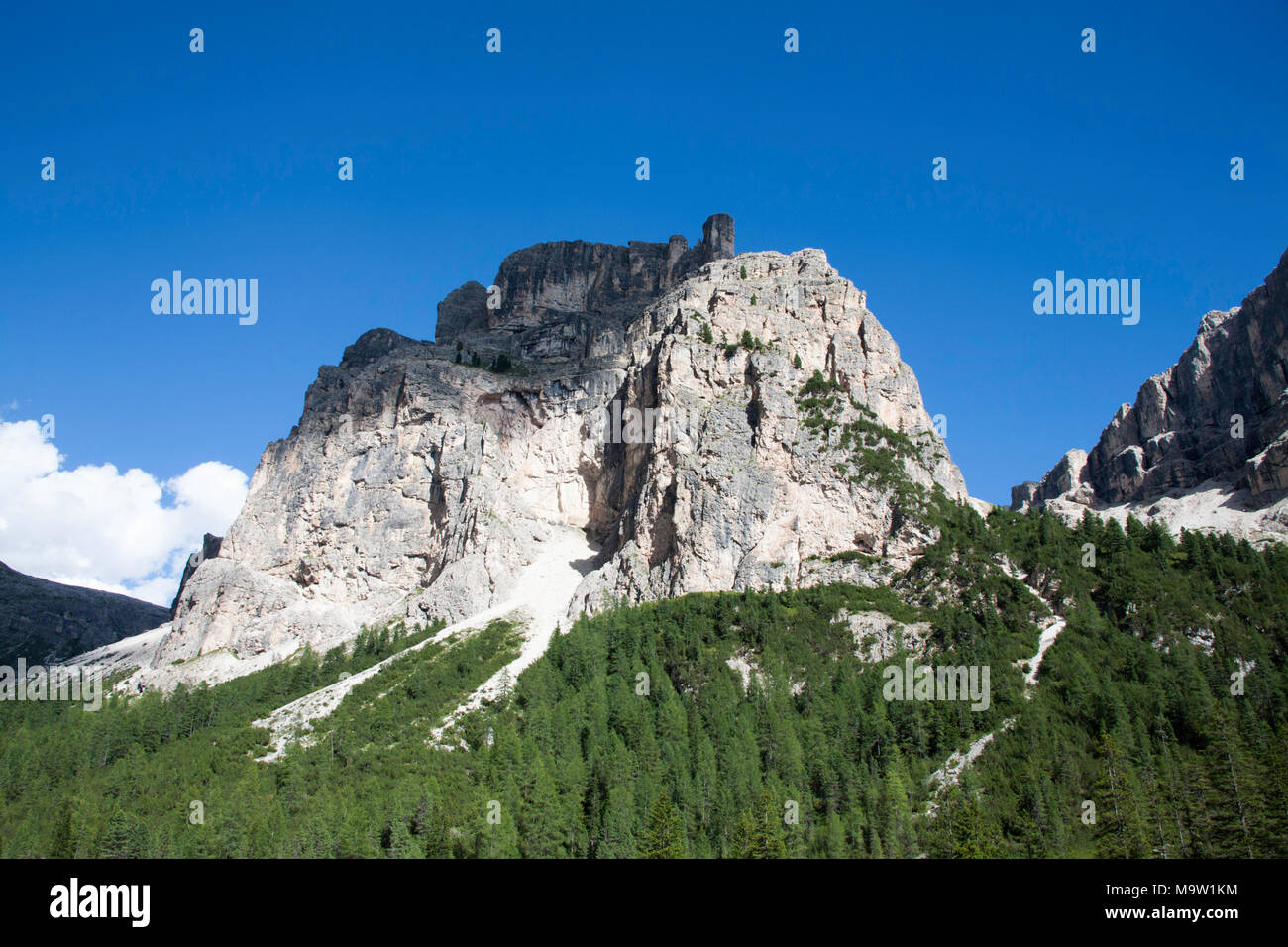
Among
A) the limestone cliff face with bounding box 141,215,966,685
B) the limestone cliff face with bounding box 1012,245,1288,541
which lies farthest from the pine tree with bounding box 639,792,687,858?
the limestone cliff face with bounding box 1012,245,1288,541

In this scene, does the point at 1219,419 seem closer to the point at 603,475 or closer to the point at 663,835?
the point at 603,475

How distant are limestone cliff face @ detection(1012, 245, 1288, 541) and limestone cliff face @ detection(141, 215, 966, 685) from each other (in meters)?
61.2

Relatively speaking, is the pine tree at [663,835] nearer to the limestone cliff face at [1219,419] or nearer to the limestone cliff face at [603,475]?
the limestone cliff face at [603,475]

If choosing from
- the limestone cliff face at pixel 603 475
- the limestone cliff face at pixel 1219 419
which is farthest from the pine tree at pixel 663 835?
the limestone cliff face at pixel 1219 419

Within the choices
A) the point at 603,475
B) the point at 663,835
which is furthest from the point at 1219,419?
the point at 663,835

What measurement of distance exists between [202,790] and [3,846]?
15354mm

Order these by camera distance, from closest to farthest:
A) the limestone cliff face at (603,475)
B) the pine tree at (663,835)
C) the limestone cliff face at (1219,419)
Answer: the pine tree at (663,835)
the limestone cliff face at (603,475)
the limestone cliff face at (1219,419)

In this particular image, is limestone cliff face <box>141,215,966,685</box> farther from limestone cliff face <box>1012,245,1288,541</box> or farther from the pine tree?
limestone cliff face <box>1012,245,1288,541</box>

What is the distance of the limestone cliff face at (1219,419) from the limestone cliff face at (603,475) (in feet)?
201

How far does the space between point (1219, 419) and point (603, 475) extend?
117 metres

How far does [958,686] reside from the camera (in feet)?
295

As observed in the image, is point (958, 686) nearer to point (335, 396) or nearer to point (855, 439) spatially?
point (855, 439)

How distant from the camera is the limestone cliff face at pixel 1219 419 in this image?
153000mm
